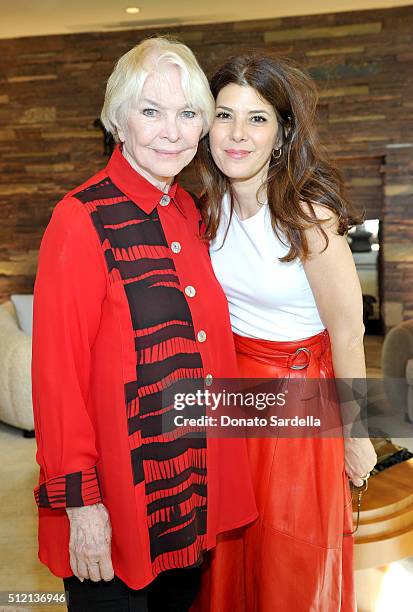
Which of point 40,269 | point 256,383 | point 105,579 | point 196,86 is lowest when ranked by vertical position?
point 105,579

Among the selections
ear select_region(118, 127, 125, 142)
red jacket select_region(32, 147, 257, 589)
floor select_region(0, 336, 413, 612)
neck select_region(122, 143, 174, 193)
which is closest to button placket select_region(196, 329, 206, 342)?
red jacket select_region(32, 147, 257, 589)

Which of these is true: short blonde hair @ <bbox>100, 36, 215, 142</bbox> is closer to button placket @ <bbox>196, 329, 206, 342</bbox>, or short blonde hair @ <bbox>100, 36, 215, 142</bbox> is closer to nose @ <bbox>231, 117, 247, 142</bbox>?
nose @ <bbox>231, 117, 247, 142</bbox>

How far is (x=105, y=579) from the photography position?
132 centimetres

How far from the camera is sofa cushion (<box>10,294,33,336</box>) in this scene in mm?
4461

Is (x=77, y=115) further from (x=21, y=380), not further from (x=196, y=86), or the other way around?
(x=196, y=86)

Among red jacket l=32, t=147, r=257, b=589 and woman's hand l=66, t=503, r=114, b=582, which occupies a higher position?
red jacket l=32, t=147, r=257, b=589

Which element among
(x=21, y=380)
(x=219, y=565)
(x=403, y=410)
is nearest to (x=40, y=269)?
(x=219, y=565)

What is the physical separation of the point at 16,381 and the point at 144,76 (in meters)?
2.90

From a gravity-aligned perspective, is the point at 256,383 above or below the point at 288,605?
above

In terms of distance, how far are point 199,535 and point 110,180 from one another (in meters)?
0.82

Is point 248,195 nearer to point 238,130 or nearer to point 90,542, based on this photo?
point 238,130

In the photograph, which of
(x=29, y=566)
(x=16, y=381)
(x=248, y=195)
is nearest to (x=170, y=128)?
Result: (x=248, y=195)

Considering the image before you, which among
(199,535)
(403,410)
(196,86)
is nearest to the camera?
(196,86)

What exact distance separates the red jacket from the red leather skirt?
16 cm
